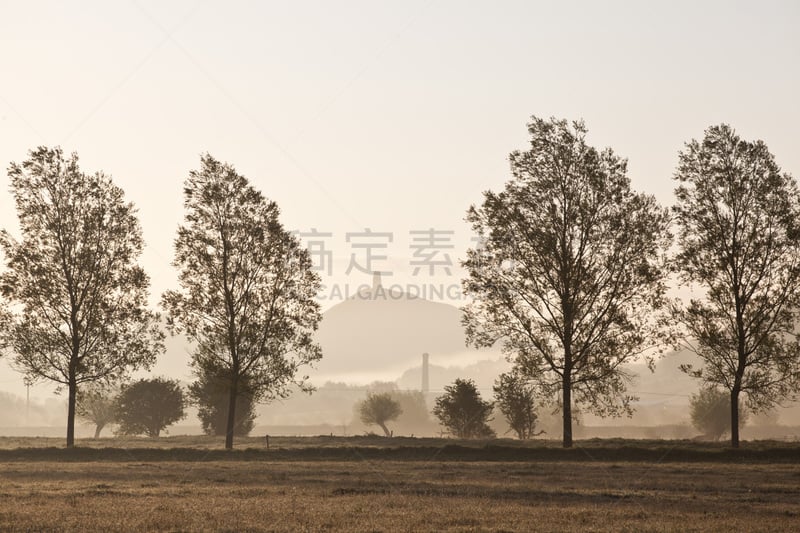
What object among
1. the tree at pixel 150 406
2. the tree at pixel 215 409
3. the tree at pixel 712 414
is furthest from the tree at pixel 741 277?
the tree at pixel 712 414

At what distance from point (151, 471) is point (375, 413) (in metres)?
100

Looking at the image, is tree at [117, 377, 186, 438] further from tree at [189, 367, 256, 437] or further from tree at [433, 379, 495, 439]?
tree at [433, 379, 495, 439]

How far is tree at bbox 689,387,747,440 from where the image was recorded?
14438 cm

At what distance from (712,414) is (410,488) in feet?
418

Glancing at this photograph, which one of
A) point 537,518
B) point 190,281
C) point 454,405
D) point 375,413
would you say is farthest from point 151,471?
point 375,413

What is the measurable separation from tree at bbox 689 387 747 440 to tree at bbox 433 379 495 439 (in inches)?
2743

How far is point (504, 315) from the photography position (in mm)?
51031

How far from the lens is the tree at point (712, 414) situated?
14438 centimetres

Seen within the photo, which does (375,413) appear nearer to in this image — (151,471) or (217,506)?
(151,471)

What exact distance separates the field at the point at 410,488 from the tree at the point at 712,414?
9937cm

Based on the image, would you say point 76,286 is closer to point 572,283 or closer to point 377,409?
point 572,283

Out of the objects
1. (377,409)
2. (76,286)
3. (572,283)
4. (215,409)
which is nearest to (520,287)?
(572,283)

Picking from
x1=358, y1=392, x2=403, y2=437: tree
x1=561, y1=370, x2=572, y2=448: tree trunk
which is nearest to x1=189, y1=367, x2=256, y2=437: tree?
x1=358, y1=392, x2=403, y2=437: tree

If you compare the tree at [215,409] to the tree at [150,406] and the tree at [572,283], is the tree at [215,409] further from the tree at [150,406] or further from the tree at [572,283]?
the tree at [572,283]
